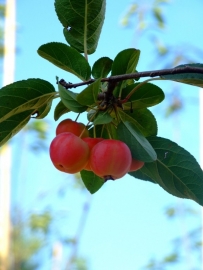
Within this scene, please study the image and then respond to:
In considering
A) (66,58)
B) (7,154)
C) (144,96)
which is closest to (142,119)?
(144,96)

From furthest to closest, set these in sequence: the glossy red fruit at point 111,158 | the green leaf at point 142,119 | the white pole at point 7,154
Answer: the white pole at point 7,154, the green leaf at point 142,119, the glossy red fruit at point 111,158

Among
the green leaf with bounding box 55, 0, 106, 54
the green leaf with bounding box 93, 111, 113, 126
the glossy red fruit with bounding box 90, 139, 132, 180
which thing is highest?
the green leaf with bounding box 55, 0, 106, 54

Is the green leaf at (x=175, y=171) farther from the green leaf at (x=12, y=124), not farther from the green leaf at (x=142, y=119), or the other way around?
the green leaf at (x=12, y=124)

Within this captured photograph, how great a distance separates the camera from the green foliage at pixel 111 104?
590mm

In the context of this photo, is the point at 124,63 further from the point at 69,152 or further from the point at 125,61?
the point at 69,152

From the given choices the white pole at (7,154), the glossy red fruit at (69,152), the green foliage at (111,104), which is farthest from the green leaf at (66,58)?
the white pole at (7,154)

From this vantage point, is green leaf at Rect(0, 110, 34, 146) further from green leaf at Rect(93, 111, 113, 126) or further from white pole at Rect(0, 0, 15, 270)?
white pole at Rect(0, 0, 15, 270)

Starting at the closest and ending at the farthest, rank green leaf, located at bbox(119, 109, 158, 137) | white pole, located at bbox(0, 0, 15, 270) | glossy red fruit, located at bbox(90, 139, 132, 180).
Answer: glossy red fruit, located at bbox(90, 139, 132, 180)
green leaf, located at bbox(119, 109, 158, 137)
white pole, located at bbox(0, 0, 15, 270)

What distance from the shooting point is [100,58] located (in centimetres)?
66

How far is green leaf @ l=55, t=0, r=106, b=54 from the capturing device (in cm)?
69

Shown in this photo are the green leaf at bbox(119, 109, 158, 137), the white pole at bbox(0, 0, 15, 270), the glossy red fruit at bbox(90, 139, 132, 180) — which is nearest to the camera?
the glossy red fruit at bbox(90, 139, 132, 180)

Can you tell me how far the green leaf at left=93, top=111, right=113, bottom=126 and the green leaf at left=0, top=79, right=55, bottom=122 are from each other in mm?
79

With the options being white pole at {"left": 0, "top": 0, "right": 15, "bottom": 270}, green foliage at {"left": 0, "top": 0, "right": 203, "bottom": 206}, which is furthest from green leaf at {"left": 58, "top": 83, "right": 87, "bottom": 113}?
white pole at {"left": 0, "top": 0, "right": 15, "bottom": 270}

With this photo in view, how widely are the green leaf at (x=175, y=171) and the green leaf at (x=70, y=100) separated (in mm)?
128
